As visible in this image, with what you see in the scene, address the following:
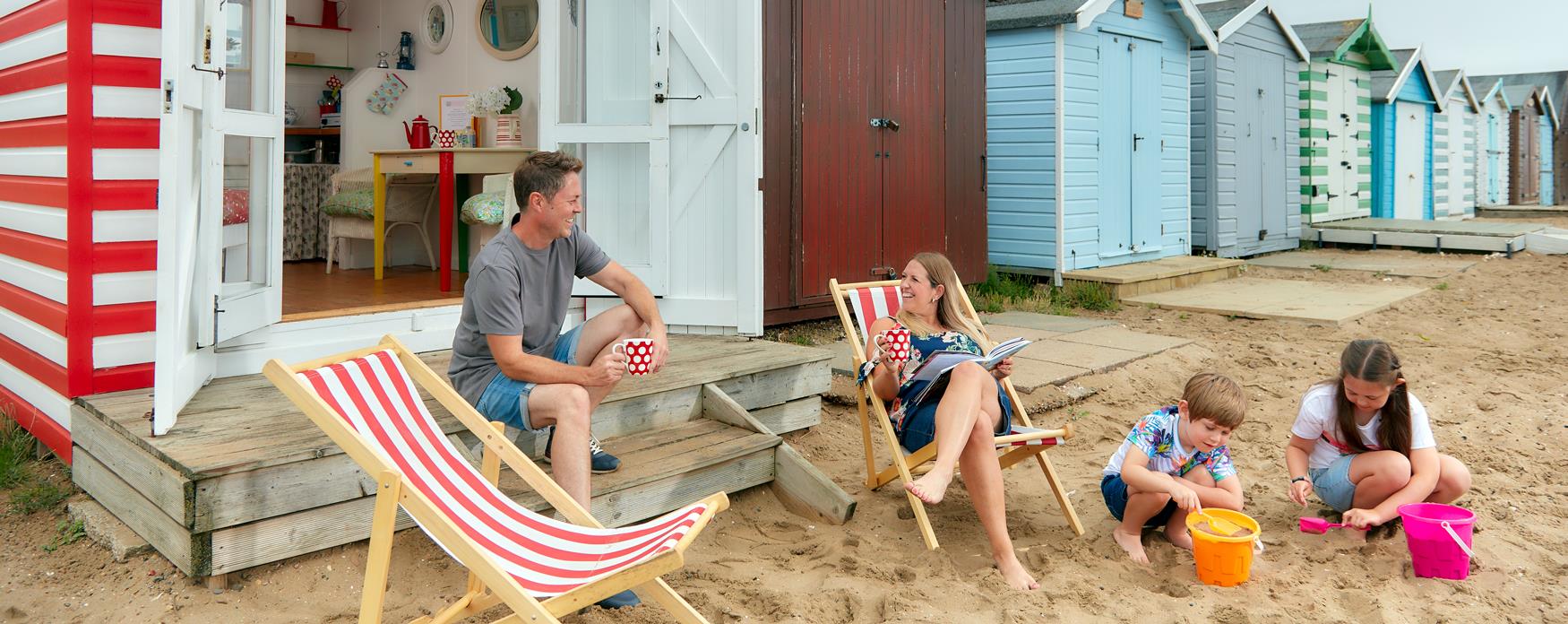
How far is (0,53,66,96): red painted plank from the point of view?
3832 mm

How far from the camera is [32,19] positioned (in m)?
4.12

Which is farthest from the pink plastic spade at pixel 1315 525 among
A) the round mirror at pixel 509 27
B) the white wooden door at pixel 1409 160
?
the white wooden door at pixel 1409 160

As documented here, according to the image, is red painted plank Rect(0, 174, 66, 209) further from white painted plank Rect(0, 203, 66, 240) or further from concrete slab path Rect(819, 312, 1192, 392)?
concrete slab path Rect(819, 312, 1192, 392)

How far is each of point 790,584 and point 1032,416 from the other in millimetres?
2304

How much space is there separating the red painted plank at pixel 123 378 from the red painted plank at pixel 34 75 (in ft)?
3.18

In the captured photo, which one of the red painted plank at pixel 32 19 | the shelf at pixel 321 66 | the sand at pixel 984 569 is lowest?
the sand at pixel 984 569

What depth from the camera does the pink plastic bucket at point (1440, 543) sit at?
322cm

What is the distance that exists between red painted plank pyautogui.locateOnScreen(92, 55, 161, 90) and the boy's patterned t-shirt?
11.0 feet

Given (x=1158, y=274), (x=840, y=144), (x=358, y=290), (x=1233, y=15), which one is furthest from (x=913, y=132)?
(x=1233, y=15)

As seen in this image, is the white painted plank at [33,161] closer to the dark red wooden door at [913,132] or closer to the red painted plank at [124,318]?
the red painted plank at [124,318]

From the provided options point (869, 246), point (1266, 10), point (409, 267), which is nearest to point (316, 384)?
point (869, 246)

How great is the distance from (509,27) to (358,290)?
2.14 meters

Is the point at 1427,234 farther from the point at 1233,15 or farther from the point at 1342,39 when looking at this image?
the point at 1233,15

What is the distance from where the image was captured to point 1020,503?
4137 millimetres
